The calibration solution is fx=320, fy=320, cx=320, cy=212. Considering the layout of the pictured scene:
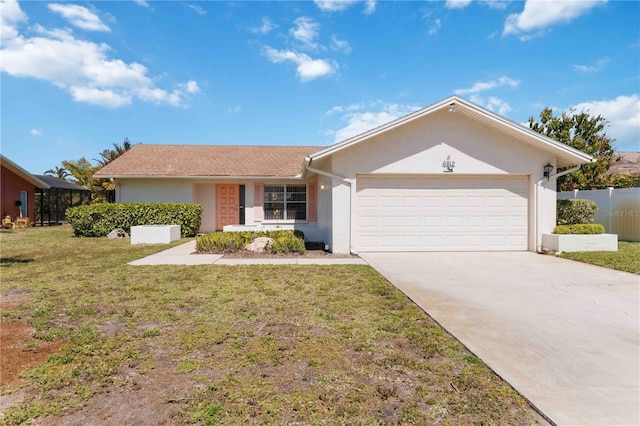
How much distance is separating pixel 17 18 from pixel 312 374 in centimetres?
1451

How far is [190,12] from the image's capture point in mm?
11625

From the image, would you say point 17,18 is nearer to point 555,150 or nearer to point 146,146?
point 146,146

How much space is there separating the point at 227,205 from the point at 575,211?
1560cm

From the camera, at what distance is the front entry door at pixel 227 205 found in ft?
56.3

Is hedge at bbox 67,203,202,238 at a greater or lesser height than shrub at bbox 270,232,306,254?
greater

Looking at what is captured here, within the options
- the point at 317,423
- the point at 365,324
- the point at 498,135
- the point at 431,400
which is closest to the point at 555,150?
the point at 498,135

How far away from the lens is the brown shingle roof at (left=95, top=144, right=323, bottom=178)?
53.1 ft

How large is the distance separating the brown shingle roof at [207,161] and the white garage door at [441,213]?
6284 mm

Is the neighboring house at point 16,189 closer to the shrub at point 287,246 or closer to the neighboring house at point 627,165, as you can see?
the shrub at point 287,246

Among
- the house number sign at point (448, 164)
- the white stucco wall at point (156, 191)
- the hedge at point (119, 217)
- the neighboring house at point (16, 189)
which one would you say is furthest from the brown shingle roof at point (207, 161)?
the neighboring house at point (16, 189)

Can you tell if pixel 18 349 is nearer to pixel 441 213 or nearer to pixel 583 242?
pixel 441 213

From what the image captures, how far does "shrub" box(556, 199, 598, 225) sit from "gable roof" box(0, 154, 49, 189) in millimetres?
29119

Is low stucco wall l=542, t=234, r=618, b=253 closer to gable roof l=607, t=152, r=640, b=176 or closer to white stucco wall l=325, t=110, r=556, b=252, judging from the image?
white stucco wall l=325, t=110, r=556, b=252

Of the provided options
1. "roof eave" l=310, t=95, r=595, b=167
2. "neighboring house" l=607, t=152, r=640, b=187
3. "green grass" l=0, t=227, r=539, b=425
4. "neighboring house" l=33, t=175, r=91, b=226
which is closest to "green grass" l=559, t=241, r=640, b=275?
"roof eave" l=310, t=95, r=595, b=167
